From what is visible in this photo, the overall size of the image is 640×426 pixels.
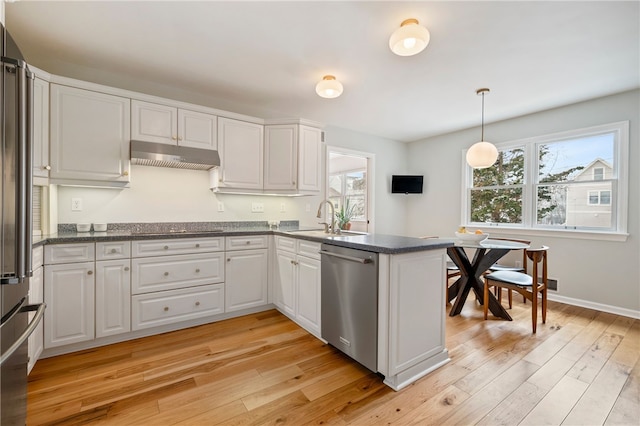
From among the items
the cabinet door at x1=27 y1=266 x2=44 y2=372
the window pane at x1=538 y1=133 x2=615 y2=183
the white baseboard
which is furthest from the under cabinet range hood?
the white baseboard

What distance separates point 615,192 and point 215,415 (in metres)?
4.50

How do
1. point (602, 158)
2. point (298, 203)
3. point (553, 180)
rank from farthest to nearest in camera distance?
point (298, 203)
point (553, 180)
point (602, 158)

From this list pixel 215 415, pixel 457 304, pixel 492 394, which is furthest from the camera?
pixel 457 304

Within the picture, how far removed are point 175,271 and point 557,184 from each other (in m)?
4.68

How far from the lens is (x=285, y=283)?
9.61 feet

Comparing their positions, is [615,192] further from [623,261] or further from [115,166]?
[115,166]

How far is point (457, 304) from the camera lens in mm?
3098

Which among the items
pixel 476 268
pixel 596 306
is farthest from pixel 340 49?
pixel 596 306

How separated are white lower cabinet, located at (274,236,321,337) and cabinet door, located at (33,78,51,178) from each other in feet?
6.76

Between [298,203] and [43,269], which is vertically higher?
[298,203]

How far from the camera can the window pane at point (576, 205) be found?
10.8 ft

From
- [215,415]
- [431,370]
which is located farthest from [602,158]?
[215,415]

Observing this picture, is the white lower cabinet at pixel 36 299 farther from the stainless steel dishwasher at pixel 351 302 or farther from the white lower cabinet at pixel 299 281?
the stainless steel dishwasher at pixel 351 302

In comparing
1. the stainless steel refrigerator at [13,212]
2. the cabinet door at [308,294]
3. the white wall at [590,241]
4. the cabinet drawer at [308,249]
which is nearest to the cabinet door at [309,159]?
the cabinet drawer at [308,249]
